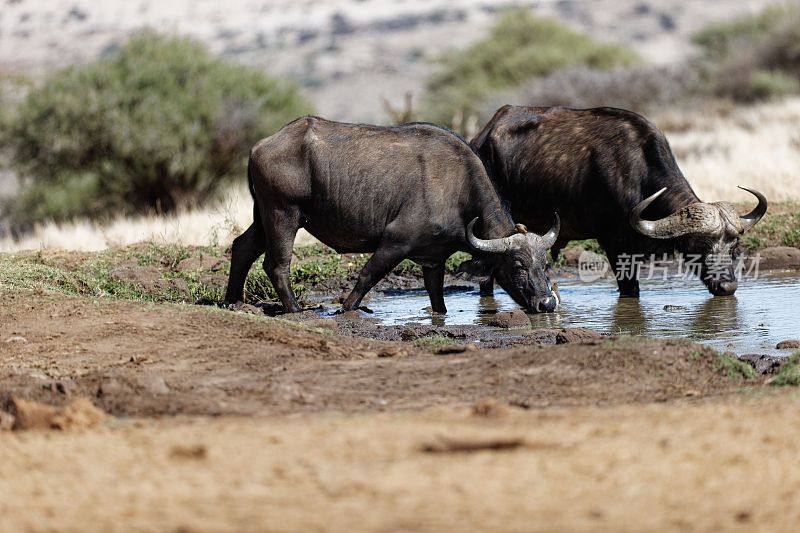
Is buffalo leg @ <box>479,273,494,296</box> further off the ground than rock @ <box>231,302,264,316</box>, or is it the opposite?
rock @ <box>231,302,264,316</box>

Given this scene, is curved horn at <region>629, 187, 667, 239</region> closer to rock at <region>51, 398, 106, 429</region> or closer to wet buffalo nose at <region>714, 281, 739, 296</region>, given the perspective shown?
wet buffalo nose at <region>714, 281, 739, 296</region>

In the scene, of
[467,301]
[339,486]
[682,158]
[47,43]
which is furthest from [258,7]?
[339,486]

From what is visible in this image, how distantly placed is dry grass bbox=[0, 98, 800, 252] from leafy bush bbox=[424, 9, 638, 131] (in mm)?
16861

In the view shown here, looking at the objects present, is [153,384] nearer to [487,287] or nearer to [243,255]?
[243,255]

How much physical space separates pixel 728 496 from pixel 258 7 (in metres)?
122

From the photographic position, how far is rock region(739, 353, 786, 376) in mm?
7449

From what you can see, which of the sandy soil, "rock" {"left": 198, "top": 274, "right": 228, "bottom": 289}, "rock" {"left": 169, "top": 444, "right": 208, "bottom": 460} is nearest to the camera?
the sandy soil

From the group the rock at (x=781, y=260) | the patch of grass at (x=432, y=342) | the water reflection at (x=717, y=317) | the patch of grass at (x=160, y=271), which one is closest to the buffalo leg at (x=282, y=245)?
the patch of grass at (x=160, y=271)

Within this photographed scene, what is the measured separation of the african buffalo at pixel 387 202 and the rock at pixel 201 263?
2.27 metres

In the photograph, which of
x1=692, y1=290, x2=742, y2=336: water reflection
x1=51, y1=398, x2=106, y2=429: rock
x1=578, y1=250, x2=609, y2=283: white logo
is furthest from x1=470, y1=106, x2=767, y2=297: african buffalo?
x1=51, y1=398, x2=106, y2=429: rock

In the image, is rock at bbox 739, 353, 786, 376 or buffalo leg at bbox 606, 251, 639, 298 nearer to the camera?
rock at bbox 739, 353, 786, 376

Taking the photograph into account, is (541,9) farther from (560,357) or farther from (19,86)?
(560,357)

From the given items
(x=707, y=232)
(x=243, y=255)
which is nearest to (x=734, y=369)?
(x=707, y=232)

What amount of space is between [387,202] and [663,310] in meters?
2.70
